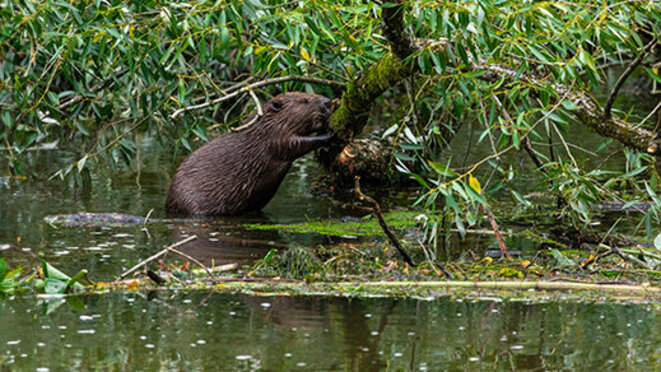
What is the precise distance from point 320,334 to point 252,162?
3.82 meters

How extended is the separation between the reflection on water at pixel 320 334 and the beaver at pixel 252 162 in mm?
2885

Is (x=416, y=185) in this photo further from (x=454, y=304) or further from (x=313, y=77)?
(x=454, y=304)

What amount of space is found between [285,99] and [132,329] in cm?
383

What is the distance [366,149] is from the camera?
926cm

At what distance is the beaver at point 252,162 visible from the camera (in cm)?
799

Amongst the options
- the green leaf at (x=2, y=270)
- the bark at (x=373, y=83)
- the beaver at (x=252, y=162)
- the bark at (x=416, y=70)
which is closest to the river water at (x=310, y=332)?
the green leaf at (x=2, y=270)

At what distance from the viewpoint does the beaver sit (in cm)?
799

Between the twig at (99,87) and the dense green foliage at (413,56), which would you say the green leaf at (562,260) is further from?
the twig at (99,87)

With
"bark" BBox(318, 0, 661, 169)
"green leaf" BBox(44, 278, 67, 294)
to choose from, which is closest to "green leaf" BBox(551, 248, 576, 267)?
"bark" BBox(318, 0, 661, 169)

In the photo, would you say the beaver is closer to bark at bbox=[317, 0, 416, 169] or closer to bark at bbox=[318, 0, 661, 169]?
bark at bbox=[317, 0, 416, 169]

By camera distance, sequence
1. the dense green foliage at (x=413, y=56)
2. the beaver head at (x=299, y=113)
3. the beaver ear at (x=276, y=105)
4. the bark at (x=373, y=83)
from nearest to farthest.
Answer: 1. the dense green foliage at (x=413, y=56)
2. the bark at (x=373, y=83)
3. the beaver head at (x=299, y=113)
4. the beaver ear at (x=276, y=105)

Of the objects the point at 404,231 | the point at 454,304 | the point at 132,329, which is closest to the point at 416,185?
the point at 404,231

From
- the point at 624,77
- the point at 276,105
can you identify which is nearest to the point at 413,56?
the point at 624,77

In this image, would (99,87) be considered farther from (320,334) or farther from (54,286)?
(320,334)
